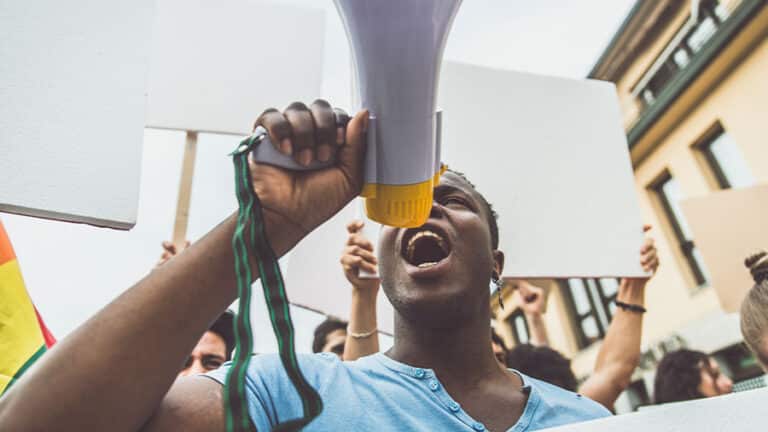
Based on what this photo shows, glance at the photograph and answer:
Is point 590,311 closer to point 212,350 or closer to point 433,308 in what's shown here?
point 212,350

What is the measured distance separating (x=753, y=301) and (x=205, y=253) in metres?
1.45

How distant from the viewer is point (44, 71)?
46.3 inches

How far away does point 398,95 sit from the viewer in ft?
2.43

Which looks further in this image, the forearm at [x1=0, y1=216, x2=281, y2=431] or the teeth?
the teeth

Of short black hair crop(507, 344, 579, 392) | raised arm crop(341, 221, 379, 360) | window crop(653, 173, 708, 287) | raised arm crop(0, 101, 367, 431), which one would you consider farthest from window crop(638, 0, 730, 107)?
raised arm crop(0, 101, 367, 431)

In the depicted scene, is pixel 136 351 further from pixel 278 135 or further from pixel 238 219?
pixel 278 135

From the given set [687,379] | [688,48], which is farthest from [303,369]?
[688,48]

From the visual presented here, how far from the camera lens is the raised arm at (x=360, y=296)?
1.67 m

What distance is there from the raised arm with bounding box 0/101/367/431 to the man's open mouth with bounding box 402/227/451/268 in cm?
58

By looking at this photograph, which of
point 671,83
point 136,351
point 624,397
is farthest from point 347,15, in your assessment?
point 624,397

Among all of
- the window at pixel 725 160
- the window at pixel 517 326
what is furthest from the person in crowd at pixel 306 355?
the window at pixel 517 326

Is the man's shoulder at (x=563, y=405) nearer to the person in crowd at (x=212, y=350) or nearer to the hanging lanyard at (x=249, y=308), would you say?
the hanging lanyard at (x=249, y=308)

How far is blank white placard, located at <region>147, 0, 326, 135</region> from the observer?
1.89 meters

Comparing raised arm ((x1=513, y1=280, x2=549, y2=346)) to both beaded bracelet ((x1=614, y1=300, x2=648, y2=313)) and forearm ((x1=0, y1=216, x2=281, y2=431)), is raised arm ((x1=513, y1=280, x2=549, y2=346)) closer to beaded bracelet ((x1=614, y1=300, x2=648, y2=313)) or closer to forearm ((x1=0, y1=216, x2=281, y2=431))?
beaded bracelet ((x1=614, y1=300, x2=648, y2=313))
